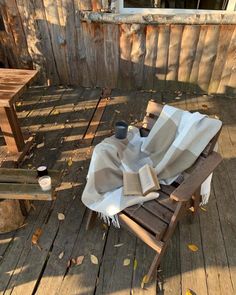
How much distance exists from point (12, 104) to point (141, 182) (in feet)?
4.55

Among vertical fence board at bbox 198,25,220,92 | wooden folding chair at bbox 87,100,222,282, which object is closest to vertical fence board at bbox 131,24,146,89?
vertical fence board at bbox 198,25,220,92

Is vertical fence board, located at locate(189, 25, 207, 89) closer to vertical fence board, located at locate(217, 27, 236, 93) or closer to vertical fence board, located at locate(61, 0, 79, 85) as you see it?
vertical fence board, located at locate(217, 27, 236, 93)

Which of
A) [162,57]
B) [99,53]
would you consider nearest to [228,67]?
[162,57]

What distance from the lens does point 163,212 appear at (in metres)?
1.85

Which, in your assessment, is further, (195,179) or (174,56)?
(174,56)

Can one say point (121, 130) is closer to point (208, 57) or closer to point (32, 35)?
point (208, 57)

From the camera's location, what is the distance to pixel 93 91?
4211mm

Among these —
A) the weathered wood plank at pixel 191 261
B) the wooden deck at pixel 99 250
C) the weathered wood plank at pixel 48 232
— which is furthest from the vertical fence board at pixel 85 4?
the weathered wood plank at pixel 191 261

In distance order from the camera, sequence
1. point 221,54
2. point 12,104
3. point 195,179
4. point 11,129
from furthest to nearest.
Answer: point 221,54 < point 11,129 < point 12,104 < point 195,179

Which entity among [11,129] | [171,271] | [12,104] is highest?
[12,104]

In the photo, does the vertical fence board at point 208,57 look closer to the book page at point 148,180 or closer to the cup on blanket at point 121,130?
the cup on blanket at point 121,130

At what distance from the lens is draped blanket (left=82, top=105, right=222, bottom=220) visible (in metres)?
1.99

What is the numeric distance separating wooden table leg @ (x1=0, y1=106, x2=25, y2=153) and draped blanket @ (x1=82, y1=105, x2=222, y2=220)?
3.59 ft

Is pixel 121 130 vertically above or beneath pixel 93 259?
above
